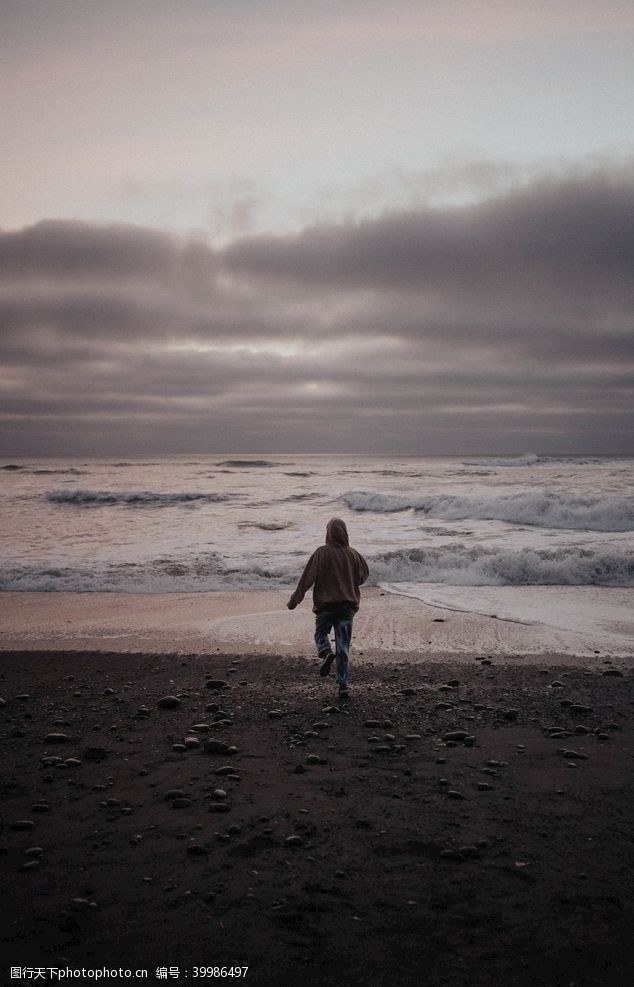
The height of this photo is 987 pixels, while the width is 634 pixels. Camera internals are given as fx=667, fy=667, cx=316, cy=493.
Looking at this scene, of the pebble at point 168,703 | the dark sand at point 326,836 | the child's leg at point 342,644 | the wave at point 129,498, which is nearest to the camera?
the dark sand at point 326,836

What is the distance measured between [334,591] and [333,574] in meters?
0.19

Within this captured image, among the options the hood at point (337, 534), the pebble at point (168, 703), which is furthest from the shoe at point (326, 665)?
the pebble at point (168, 703)

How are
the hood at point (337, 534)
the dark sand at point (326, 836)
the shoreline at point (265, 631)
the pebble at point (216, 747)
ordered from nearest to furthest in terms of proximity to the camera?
the dark sand at point (326, 836) < the pebble at point (216, 747) < the hood at point (337, 534) < the shoreline at point (265, 631)

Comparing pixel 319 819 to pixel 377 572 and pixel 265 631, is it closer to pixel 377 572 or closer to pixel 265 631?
pixel 265 631

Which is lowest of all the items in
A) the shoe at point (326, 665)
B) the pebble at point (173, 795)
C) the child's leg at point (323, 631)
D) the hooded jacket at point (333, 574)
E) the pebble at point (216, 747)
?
the pebble at point (216, 747)

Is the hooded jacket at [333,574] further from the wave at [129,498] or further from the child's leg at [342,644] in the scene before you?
the wave at [129,498]

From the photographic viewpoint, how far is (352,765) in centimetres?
550

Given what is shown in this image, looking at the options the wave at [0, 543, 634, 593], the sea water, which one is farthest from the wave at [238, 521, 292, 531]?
the wave at [0, 543, 634, 593]

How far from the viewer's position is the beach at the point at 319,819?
11.0 ft

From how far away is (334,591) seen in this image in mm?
7406

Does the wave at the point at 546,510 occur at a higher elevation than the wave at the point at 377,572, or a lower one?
higher

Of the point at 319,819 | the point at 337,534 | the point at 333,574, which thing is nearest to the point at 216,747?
the point at 319,819

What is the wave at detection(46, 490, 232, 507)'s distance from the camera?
37.6 m

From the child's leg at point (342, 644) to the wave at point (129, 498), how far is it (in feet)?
96.9
